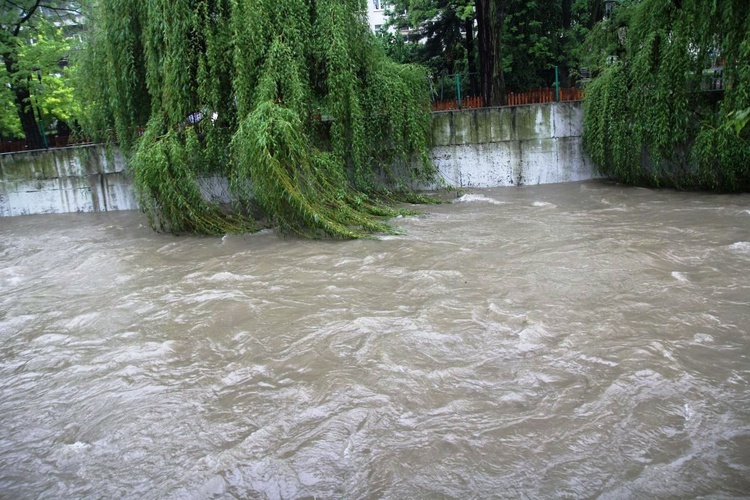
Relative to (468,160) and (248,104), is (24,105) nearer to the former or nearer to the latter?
(248,104)

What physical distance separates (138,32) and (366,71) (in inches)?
173

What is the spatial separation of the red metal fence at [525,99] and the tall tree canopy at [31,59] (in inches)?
435

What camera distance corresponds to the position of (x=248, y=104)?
10.5 meters

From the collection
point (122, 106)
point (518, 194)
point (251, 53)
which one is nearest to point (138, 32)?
point (122, 106)

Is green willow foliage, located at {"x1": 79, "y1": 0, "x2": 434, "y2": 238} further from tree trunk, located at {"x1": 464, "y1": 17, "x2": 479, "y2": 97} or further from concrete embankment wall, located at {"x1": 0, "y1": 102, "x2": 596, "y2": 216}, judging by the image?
tree trunk, located at {"x1": 464, "y1": 17, "x2": 479, "y2": 97}

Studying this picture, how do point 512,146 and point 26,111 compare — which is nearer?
point 512,146

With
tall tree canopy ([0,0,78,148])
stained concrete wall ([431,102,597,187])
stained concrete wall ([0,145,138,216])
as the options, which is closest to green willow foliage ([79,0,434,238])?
stained concrete wall ([431,102,597,187])

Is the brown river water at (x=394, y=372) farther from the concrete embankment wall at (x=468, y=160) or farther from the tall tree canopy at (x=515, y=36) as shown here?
the tall tree canopy at (x=515, y=36)

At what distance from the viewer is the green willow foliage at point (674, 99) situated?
11086mm

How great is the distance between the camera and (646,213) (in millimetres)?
10734

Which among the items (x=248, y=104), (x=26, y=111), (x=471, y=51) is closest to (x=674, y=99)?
(x=248, y=104)

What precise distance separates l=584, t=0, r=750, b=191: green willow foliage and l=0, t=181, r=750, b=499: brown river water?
3071mm

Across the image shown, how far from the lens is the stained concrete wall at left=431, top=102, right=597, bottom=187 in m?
14.6

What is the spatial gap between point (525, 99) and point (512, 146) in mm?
1316
